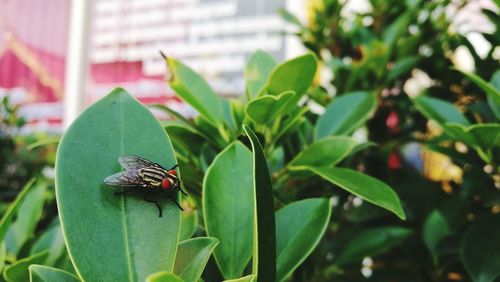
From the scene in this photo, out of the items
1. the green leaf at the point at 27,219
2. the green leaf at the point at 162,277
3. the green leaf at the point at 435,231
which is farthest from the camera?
the green leaf at the point at 435,231

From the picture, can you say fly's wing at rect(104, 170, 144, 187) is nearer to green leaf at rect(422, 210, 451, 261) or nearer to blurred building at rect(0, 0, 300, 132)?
green leaf at rect(422, 210, 451, 261)

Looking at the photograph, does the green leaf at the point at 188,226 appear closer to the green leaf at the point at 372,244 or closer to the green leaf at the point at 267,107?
the green leaf at the point at 267,107

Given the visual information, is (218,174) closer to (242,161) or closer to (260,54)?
(242,161)

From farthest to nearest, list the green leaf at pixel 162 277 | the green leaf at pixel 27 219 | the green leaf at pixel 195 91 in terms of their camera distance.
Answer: the green leaf at pixel 27 219 → the green leaf at pixel 195 91 → the green leaf at pixel 162 277

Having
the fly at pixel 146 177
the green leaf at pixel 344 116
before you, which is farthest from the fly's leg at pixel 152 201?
the green leaf at pixel 344 116

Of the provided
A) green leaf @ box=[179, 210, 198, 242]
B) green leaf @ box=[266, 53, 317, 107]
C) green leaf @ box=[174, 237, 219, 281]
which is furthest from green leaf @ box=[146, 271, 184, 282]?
green leaf @ box=[266, 53, 317, 107]

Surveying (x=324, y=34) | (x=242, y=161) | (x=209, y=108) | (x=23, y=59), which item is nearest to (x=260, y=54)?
(x=209, y=108)
